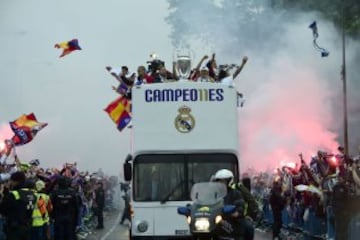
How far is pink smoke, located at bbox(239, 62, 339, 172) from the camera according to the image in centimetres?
2531

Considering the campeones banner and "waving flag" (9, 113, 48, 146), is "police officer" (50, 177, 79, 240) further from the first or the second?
"waving flag" (9, 113, 48, 146)

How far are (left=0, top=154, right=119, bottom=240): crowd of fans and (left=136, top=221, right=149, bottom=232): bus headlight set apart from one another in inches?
68.6

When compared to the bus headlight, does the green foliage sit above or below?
above

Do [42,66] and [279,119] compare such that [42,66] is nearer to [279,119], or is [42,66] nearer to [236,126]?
[279,119]

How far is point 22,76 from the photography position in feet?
117

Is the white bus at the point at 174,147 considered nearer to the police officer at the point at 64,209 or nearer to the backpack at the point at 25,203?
the backpack at the point at 25,203

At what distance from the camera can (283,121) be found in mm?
26125

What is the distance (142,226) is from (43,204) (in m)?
2.66

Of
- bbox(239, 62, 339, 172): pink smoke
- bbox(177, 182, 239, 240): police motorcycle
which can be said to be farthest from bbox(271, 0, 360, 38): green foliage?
bbox(177, 182, 239, 240): police motorcycle

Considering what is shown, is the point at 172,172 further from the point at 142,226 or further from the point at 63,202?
the point at 63,202

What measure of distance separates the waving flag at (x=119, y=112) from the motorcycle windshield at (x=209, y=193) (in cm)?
935

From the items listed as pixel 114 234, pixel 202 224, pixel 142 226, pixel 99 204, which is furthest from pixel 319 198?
pixel 99 204

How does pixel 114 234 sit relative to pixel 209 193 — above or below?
below

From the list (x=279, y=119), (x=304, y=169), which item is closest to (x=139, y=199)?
(x=304, y=169)
